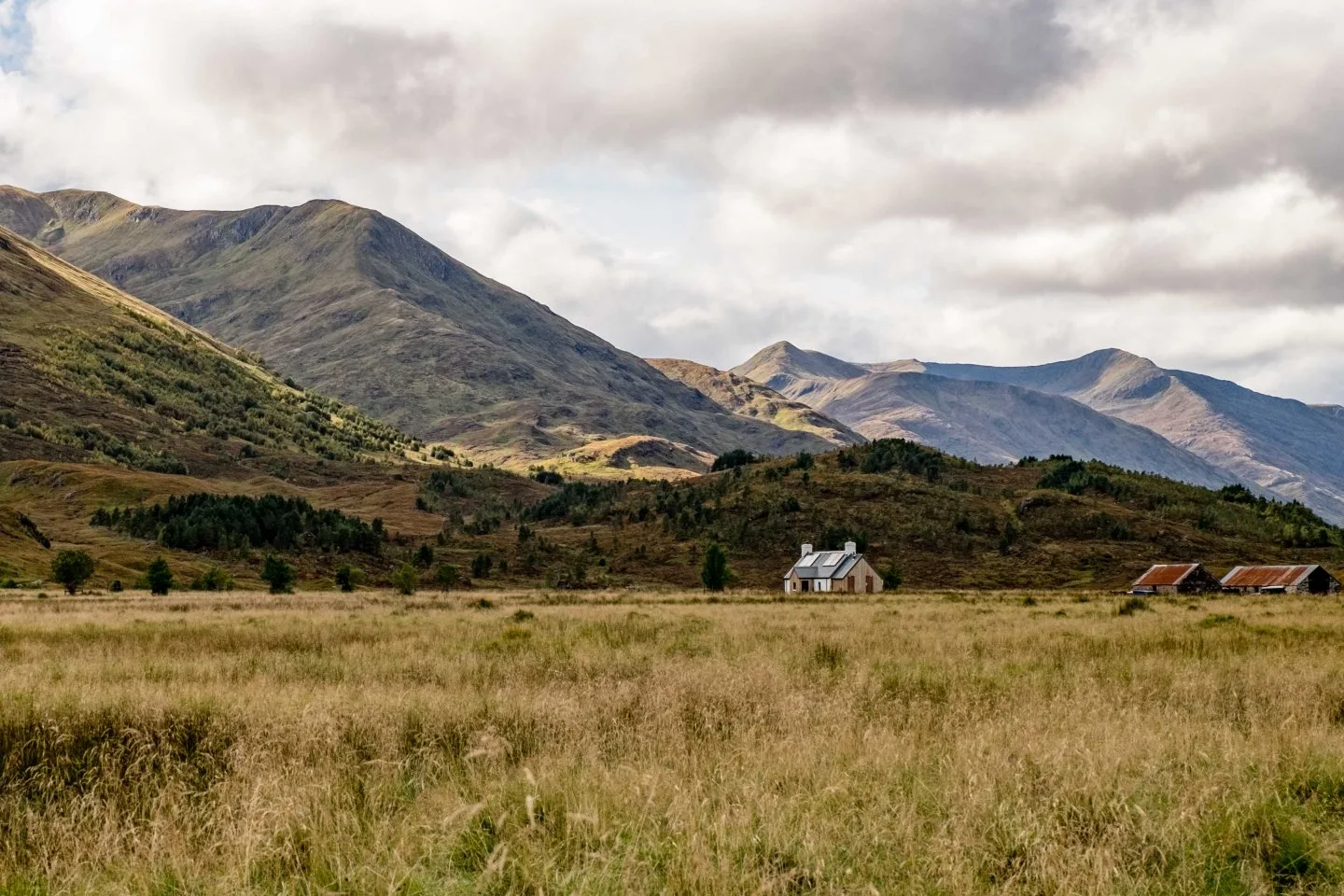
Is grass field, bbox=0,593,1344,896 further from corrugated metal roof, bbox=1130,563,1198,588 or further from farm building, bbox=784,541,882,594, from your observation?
corrugated metal roof, bbox=1130,563,1198,588

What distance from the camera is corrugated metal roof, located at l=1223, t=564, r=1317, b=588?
87812 millimetres

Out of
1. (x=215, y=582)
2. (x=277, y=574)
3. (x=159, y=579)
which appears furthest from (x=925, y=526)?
(x=159, y=579)

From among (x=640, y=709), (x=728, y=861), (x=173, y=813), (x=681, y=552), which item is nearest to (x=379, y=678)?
(x=640, y=709)

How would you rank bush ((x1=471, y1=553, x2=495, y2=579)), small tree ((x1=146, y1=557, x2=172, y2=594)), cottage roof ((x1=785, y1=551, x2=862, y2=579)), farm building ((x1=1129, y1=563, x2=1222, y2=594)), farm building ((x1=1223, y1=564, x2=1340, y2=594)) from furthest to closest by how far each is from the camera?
bush ((x1=471, y1=553, x2=495, y2=579)) → cottage roof ((x1=785, y1=551, x2=862, y2=579)) → farm building ((x1=1129, y1=563, x2=1222, y2=594)) → farm building ((x1=1223, y1=564, x2=1340, y2=594)) → small tree ((x1=146, y1=557, x2=172, y2=594))

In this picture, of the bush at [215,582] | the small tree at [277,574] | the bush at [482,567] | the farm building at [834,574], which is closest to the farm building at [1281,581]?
the farm building at [834,574]

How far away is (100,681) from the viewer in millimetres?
13617

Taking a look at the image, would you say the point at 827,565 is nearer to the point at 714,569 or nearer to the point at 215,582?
the point at 714,569

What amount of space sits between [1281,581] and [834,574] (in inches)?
1607

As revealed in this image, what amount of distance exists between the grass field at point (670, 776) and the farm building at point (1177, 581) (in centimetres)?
8184

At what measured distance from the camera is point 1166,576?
91.9 m

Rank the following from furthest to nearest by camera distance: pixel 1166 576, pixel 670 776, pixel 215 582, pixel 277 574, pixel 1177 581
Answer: pixel 1166 576
pixel 1177 581
pixel 215 582
pixel 277 574
pixel 670 776

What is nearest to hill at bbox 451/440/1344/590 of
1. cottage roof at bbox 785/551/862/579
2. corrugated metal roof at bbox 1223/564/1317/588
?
cottage roof at bbox 785/551/862/579

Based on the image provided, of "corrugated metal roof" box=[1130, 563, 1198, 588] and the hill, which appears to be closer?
"corrugated metal roof" box=[1130, 563, 1198, 588]

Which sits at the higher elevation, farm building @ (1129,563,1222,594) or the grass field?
the grass field
